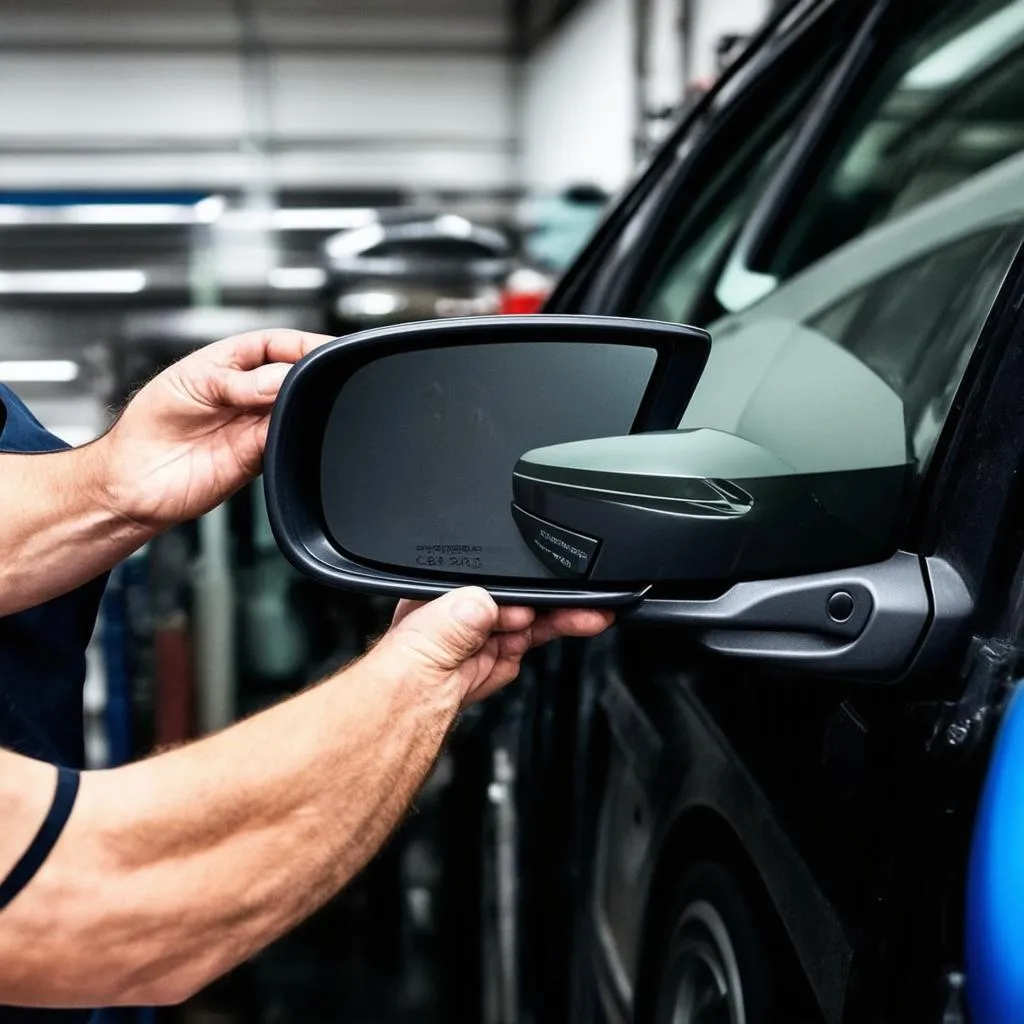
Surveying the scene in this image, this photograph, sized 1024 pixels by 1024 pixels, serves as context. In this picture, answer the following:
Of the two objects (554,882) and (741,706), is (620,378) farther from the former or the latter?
(554,882)

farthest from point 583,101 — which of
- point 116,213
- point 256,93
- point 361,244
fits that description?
point 116,213

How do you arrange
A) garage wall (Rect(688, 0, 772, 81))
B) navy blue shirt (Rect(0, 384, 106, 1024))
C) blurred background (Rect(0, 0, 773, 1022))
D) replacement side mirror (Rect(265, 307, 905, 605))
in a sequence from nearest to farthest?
replacement side mirror (Rect(265, 307, 905, 605)) < navy blue shirt (Rect(0, 384, 106, 1024)) < blurred background (Rect(0, 0, 773, 1022)) < garage wall (Rect(688, 0, 772, 81))

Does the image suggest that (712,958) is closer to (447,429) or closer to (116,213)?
(447,429)

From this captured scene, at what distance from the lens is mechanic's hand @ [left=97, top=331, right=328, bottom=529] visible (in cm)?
110

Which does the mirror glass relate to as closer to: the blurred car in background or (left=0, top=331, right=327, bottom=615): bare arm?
(left=0, top=331, right=327, bottom=615): bare arm

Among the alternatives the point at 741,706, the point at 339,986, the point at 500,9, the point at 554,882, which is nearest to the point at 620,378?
the point at 741,706

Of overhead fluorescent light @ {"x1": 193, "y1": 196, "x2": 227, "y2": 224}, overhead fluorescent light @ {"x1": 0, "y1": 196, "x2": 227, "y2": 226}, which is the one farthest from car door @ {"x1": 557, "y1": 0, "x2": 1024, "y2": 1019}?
overhead fluorescent light @ {"x1": 0, "y1": 196, "x2": 227, "y2": 226}

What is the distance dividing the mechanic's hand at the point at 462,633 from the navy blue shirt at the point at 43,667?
476mm

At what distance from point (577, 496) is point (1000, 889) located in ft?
1.06

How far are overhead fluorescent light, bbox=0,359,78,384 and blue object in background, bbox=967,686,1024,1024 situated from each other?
46.4 ft

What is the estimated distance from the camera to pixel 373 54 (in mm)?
11938

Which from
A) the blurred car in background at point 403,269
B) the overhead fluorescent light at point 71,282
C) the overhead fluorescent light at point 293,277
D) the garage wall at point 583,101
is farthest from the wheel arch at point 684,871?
the overhead fluorescent light at point 71,282

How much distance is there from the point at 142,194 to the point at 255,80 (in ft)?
5.23

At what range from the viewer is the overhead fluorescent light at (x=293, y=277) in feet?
45.2
